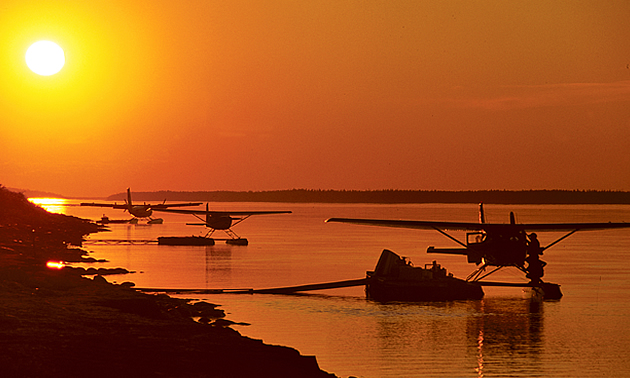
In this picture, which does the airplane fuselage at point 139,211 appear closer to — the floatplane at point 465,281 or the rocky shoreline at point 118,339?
the floatplane at point 465,281

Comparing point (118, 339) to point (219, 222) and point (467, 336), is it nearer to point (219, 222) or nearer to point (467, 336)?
point (467, 336)

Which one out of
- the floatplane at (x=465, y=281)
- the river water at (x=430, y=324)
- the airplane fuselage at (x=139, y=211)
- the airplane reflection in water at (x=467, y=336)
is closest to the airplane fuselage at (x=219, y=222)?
the river water at (x=430, y=324)

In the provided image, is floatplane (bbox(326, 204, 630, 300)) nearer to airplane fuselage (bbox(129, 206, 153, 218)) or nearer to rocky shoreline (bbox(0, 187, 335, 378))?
rocky shoreline (bbox(0, 187, 335, 378))

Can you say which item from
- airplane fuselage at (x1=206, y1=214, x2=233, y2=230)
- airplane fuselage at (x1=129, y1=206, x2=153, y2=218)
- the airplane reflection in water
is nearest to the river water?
the airplane reflection in water

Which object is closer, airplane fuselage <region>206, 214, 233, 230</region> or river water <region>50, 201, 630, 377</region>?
river water <region>50, 201, 630, 377</region>

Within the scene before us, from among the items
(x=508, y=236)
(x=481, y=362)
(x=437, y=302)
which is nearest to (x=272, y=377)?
(x=481, y=362)

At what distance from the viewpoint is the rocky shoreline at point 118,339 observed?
12250 millimetres

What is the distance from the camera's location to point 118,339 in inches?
587

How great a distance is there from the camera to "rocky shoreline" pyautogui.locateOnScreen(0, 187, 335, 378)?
12.2m

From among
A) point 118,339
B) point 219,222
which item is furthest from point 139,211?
point 118,339

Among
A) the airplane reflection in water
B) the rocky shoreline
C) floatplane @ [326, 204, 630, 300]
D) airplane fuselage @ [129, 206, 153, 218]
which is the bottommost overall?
the airplane reflection in water

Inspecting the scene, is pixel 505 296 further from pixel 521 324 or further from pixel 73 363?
pixel 73 363

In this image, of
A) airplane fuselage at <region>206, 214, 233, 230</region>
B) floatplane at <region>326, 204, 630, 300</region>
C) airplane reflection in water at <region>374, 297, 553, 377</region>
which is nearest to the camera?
airplane reflection in water at <region>374, 297, 553, 377</region>

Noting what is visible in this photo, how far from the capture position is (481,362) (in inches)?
683
